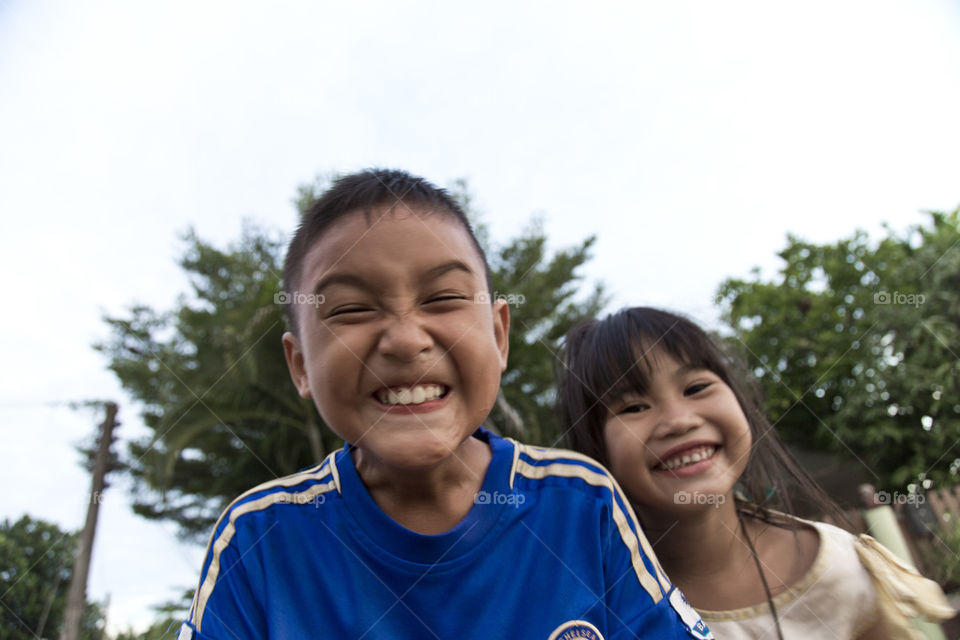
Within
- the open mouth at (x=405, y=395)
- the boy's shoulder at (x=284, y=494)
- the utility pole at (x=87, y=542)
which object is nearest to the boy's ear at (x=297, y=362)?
the boy's shoulder at (x=284, y=494)

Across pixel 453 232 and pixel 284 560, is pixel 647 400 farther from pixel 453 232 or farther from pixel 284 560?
pixel 284 560

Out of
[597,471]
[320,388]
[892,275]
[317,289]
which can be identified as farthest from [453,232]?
[892,275]

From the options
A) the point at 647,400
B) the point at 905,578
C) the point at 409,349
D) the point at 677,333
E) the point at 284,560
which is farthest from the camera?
the point at 677,333

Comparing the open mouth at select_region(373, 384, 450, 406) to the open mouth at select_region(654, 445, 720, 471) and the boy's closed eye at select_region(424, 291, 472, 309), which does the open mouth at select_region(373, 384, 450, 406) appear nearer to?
the boy's closed eye at select_region(424, 291, 472, 309)

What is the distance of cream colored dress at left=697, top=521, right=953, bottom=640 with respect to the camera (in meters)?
1.61

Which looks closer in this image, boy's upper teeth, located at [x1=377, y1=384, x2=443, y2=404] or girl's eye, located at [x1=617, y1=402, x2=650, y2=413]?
boy's upper teeth, located at [x1=377, y1=384, x2=443, y2=404]

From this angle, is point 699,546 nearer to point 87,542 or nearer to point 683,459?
point 683,459

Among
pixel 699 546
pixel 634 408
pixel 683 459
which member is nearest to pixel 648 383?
pixel 634 408

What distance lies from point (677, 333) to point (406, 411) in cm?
113

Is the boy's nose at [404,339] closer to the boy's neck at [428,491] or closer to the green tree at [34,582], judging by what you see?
the boy's neck at [428,491]

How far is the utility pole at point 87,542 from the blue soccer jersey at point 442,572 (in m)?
5.85

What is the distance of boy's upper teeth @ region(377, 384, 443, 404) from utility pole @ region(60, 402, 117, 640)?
20.3 feet

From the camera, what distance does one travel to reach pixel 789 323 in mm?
12914

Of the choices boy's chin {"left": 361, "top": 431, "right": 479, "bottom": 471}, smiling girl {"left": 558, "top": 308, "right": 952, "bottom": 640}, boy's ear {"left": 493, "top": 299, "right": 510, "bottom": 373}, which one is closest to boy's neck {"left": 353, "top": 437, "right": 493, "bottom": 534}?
boy's chin {"left": 361, "top": 431, "right": 479, "bottom": 471}
